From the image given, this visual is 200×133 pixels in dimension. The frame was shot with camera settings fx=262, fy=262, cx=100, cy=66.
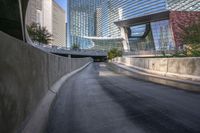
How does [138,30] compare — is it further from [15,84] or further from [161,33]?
[15,84]

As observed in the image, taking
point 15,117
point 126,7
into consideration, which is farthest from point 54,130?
point 126,7

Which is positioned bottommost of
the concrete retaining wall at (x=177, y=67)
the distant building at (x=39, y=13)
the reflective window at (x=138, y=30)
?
the concrete retaining wall at (x=177, y=67)

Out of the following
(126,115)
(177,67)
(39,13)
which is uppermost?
(39,13)

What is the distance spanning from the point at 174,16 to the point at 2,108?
11686 centimetres

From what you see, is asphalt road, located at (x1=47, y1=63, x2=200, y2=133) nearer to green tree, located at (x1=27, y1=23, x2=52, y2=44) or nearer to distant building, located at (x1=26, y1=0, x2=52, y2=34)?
Answer: green tree, located at (x1=27, y1=23, x2=52, y2=44)

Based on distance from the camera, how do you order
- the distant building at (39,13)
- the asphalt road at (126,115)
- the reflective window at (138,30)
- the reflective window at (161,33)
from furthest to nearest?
1. the distant building at (39,13)
2. the reflective window at (138,30)
3. the reflective window at (161,33)
4. the asphalt road at (126,115)

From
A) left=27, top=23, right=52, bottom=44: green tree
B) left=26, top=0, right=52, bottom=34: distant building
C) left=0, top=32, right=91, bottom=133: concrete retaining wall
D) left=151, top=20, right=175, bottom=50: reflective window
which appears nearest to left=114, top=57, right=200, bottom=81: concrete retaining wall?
left=0, top=32, right=91, bottom=133: concrete retaining wall

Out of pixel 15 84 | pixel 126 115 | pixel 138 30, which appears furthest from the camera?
pixel 138 30

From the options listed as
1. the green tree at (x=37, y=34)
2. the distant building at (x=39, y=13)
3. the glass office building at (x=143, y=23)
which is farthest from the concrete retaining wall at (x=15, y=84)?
the distant building at (x=39, y=13)

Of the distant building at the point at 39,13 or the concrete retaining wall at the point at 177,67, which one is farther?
the distant building at the point at 39,13

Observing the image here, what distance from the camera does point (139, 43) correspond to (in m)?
152

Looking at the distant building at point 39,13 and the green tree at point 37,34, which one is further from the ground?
the distant building at point 39,13

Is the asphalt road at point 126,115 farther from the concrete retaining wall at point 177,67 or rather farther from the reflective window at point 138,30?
the reflective window at point 138,30

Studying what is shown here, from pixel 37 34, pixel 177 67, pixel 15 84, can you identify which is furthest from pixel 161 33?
pixel 15 84
